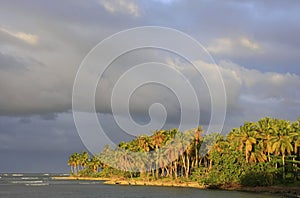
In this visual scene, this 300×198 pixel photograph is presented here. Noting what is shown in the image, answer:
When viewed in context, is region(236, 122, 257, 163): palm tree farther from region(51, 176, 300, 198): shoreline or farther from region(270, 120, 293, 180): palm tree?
region(51, 176, 300, 198): shoreline

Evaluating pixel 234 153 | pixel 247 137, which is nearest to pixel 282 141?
pixel 247 137

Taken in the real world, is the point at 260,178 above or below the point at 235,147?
below

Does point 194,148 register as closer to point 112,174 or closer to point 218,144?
point 218,144

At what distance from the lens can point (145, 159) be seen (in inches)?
5920

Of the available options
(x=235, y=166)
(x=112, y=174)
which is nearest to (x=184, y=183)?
(x=235, y=166)

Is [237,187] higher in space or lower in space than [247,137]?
lower

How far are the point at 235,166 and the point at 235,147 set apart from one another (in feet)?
17.3

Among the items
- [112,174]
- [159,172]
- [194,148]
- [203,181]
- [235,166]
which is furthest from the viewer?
[112,174]

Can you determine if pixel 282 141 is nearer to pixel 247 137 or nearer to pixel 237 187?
pixel 247 137

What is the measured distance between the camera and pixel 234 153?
110 metres

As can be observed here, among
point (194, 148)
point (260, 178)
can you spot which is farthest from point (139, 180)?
point (260, 178)

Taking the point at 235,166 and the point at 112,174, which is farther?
the point at 112,174

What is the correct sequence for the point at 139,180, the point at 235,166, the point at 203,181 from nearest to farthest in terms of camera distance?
the point at 235,166
the point at 203,181
the point at 139,180

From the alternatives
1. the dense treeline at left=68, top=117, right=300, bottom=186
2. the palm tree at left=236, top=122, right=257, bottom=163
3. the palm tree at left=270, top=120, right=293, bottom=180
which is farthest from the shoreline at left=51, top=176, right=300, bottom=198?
the palm tree at left=236, top=122, right=257, bottom=163
